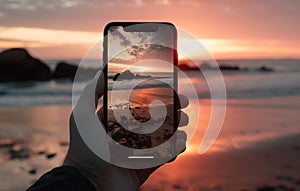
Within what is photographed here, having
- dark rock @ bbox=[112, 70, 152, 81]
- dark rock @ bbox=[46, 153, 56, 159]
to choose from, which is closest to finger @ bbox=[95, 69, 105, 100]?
dark rock @ bbox=[112, 70, 152, 81]

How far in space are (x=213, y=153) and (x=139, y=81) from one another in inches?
166

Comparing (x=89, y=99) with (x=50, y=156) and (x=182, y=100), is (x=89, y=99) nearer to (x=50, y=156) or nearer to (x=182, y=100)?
(x=182, y=100)

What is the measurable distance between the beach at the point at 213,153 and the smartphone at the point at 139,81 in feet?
8.76

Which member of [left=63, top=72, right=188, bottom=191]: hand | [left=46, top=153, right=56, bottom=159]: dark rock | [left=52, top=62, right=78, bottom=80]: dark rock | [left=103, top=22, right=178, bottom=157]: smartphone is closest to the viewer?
[left=63, top=72, right=188, bottom=191]: hand

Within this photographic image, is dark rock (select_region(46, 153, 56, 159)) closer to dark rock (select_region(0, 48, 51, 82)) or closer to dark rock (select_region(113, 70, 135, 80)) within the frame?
dark rock (select_region(113, 70, 135, 80))

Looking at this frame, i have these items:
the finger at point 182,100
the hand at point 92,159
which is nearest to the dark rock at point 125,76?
the hand at point 92,159

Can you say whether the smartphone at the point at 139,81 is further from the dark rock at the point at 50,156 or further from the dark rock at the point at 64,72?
the dark rock at the point at 64,72

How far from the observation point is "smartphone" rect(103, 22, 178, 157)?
194 centimetres

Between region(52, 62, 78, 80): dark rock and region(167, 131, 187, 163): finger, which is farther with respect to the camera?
region(52, 62, 78, 80): dark rock

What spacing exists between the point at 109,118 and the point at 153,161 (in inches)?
12.3

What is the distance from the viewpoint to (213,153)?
19.7 feet

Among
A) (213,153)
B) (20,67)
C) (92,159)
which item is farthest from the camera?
(20,67)

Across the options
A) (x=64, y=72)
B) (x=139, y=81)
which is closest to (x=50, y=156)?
(x=139, y=81)

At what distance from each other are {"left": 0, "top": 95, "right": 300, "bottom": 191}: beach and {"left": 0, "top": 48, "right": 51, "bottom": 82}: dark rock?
11.4 meters
